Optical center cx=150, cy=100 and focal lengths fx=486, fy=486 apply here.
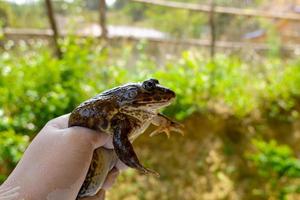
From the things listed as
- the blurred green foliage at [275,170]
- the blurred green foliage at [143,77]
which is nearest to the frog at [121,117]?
the blurred green foliage at [143,77]

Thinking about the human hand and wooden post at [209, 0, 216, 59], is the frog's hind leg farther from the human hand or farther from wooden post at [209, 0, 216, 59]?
wooden post at [209, 0, 216, 59]

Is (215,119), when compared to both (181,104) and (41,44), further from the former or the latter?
(41,44)

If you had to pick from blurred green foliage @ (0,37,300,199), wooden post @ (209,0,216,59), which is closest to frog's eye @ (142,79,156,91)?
blurred green foliage @ (0,37,300,199)

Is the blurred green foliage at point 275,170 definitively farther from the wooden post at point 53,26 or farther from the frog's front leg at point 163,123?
the frog's front leg at point 163,123

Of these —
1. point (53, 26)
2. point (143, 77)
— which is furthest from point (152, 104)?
point (53, 26)

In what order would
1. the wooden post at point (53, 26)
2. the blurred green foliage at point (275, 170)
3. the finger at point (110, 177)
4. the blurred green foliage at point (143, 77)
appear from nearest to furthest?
the finger at point (110, 177), the blurred green foliage at point (143, 77), the blurred green foliage at point (275, 170), the wooden post at point (53, 26)

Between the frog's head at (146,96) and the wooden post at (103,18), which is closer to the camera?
the frog's head at (146,96)

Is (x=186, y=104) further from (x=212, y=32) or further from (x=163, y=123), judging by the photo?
(x=163, y=123)

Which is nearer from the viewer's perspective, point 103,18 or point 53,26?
point 53,26
